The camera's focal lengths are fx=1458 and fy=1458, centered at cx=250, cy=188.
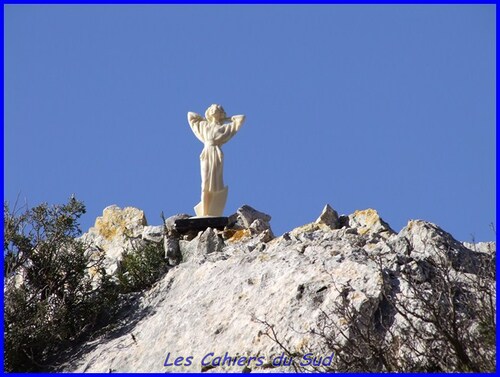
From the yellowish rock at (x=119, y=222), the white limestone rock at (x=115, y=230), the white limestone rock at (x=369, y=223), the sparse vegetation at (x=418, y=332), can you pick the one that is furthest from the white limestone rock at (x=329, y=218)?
the sparse vegetation at (x=418, y=332)

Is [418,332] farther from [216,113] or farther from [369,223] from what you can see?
[216,113]

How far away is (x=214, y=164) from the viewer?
25.7 m

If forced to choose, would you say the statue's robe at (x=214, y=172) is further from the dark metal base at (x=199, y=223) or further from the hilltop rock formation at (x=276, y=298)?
the hilltop rock formation at (x=276, y=298)

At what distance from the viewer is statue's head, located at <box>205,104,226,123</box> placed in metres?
25.9

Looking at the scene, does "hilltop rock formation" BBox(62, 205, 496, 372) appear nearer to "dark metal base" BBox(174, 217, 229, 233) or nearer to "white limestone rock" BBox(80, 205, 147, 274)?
"dark metal base" BBox(174, 217, 229, 233)

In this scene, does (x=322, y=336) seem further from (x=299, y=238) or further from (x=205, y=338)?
(x=299, y=238)

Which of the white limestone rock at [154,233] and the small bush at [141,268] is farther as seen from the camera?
the white limestone rock at [154,233]

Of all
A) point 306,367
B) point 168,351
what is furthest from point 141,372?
point 306,367

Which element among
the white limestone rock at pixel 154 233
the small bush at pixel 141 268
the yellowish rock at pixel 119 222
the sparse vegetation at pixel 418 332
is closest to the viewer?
the sparse vegetation at pixel 418 332

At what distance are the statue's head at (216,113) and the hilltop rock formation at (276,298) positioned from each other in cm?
289

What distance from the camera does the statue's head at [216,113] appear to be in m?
25.9

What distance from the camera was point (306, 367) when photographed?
17484 millimetres

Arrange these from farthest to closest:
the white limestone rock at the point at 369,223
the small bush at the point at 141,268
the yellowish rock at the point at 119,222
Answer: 1. the yellowish rock at the point at 119,222
2. the white limestone rock at the point at 369,223
3. the small bush at the point at 141,268


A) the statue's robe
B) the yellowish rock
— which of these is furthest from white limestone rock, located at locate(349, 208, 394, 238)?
the yellowish rock
